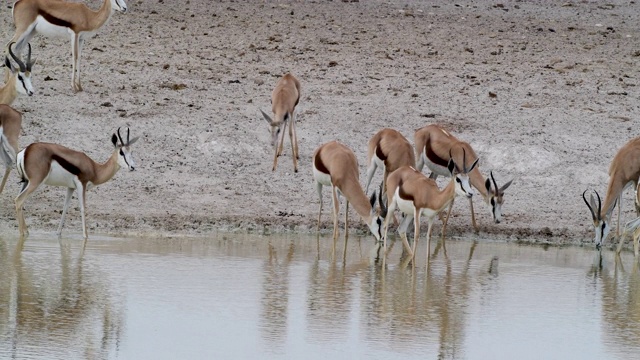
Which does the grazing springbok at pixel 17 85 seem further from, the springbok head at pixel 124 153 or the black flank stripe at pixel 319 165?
the black flank stripe at pixel 319 165

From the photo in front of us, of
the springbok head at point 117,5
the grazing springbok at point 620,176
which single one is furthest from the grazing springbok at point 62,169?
the grazing springbok at point 620,176

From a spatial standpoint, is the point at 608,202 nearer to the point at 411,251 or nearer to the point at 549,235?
the point at 549,235

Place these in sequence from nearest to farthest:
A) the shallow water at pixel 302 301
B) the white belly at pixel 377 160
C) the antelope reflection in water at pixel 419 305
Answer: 1. the shallow water at pixel 302 301
2. the antelope reflection in water at pixel 419 305
3. the white belly at pixel 377 160

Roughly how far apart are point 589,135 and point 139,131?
5173 mm

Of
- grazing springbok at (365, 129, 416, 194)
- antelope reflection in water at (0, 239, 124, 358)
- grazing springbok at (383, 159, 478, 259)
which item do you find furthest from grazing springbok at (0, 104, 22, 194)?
grazing springbok at (383, 159, 478, 259)

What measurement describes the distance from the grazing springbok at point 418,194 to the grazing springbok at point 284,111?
2589 millimetres

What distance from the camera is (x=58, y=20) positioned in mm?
15617

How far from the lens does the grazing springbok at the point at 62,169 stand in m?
11.6

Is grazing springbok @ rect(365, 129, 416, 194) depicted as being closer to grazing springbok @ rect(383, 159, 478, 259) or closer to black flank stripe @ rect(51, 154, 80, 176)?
grazing springbok @ rect(383, 159, 478, 259)

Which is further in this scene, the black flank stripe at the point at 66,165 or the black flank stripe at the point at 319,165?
the black flank stripe at the point at 319,165

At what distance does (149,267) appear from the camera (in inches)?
407

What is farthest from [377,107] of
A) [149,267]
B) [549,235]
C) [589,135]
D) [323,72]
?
[149,267]

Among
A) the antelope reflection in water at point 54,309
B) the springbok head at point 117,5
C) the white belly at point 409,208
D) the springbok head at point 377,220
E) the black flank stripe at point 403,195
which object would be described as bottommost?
the antelope reflection in water at point 54,309

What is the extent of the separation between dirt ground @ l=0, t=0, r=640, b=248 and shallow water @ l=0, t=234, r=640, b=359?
1.08m
